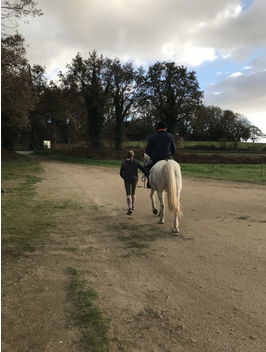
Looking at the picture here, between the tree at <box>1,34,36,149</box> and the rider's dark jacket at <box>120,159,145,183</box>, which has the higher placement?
the tree at <box>1,34,36,149</box>

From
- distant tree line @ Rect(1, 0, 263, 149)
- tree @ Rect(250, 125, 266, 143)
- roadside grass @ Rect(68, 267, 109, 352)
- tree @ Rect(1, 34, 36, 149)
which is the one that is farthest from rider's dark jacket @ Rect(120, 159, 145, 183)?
tree @ Rect(250, 125, 266, 143)

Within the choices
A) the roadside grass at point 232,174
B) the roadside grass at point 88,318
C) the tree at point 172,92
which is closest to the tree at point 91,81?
the tree at point 172,92

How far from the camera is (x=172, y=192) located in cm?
620

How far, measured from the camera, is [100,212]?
8219 mm

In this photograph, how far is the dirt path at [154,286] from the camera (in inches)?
106

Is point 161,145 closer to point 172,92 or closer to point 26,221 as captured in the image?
point 26,221

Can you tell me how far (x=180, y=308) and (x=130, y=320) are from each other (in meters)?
0.65

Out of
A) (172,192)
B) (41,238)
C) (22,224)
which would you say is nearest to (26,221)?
(22,224)

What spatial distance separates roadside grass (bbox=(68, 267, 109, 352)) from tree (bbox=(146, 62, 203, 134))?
41731 mm

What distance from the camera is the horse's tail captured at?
616 cm

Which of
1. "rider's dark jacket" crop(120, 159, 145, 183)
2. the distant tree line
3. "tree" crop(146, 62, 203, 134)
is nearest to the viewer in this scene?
"rider's dark jacket" crop(120, 159, 145, 183)

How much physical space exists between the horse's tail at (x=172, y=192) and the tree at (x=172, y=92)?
38.5 meters

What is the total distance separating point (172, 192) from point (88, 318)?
374 cm

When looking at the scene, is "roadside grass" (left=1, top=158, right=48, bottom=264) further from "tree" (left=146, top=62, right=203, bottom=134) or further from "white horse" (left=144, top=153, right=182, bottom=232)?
"tree" (left=146, top=62, right=203, bottom=134)
